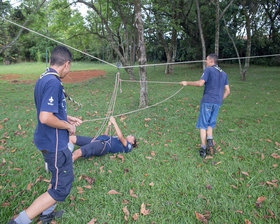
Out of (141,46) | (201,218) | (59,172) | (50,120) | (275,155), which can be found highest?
(141,46)

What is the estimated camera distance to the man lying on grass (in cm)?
350

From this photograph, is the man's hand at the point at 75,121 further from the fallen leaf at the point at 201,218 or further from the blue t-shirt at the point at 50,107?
the fallen leaf at the point at 201,218

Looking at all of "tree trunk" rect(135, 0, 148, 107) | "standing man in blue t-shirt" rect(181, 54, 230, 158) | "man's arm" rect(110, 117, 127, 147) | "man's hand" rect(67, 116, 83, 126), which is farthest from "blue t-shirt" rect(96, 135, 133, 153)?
"tree trunk" rect(135, 0, 148, 107)

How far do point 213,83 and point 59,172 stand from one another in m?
2.99

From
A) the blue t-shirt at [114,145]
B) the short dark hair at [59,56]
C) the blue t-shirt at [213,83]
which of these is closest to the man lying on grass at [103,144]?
the blue t-shirt at [114,145]

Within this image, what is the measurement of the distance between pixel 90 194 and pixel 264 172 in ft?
9.14

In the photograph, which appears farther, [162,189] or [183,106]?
[183,106]

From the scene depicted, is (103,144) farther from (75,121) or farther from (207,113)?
(207,113)

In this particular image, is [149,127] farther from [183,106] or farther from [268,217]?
[268,217]

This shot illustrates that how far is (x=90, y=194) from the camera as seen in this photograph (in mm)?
2805

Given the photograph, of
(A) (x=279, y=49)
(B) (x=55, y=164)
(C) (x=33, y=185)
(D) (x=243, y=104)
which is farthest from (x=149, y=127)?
(A) (x=279, y=49)

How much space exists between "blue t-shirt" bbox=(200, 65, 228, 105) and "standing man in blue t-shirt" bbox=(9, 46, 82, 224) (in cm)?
257

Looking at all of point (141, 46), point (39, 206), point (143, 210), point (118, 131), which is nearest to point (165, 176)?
point (143, 210)

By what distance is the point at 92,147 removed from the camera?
3.55 metres
